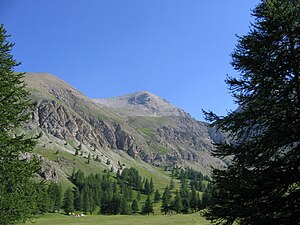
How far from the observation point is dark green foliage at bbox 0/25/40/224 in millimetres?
15109

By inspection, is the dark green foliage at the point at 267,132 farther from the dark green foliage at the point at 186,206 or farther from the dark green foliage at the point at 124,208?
the dark green foliage at the point at 186,206

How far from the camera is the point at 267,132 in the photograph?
1171 cm

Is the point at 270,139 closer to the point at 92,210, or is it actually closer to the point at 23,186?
the point at 23,186

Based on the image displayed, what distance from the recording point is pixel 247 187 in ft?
36.8

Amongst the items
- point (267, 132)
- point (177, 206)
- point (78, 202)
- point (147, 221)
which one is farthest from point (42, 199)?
point (78, 202)

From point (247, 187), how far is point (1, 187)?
12507 millimetres

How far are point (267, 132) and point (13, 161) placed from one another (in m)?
13.4

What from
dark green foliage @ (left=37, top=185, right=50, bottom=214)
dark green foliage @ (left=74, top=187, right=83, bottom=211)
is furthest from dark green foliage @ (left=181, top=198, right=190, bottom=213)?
dark green foliage @ (left=37, top=185, right=50, bottom=214)

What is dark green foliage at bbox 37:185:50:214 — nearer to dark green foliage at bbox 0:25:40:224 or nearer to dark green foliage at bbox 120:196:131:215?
dark green foliage at bbox 0:25:40:224

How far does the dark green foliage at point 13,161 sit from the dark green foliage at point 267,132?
9957 millimetres

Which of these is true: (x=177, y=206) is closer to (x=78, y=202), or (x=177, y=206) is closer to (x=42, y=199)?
(x=78, y=202)

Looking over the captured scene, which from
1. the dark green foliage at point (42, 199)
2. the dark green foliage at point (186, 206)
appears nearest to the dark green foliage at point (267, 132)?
the dark green foliage at point (42, 199)

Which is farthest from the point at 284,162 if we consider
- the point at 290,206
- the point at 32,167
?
the point at 32,167

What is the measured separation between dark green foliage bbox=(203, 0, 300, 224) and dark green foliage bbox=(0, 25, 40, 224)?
32.7ft
